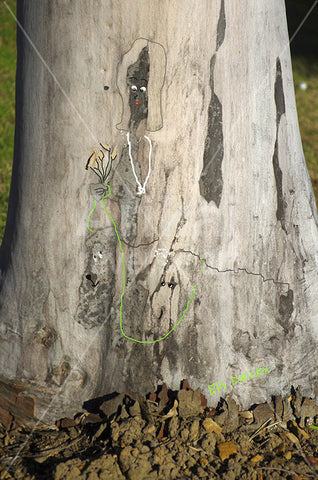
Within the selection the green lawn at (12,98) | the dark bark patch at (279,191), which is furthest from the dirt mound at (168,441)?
the green lawn at (12,98)

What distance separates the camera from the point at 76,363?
2496 mm

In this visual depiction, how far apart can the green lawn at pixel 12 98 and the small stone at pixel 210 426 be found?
3.19 metres

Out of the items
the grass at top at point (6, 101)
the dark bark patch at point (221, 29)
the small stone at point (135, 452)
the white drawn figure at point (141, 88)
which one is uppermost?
the grass at top at point (6, 101)

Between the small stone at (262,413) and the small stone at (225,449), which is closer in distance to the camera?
the small stone at (225,449)

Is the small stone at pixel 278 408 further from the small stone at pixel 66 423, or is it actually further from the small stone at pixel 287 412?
the small stone at pixel 66 423

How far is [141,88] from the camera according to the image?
2.22 meters

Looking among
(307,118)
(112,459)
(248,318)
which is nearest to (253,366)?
(248,318)

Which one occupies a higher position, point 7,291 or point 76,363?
point 7,291

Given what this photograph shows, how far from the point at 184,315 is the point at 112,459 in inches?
27.7

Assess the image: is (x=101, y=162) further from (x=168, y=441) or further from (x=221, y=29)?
(x=168, y=441)

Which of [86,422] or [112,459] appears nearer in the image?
[112,459]

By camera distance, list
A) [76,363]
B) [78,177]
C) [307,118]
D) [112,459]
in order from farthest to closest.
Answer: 1. [307,118]
2. [76,363]
3. [78,177]
4. [112,459]

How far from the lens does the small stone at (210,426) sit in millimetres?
2371

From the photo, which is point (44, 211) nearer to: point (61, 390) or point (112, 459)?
→ point (61, 390)
